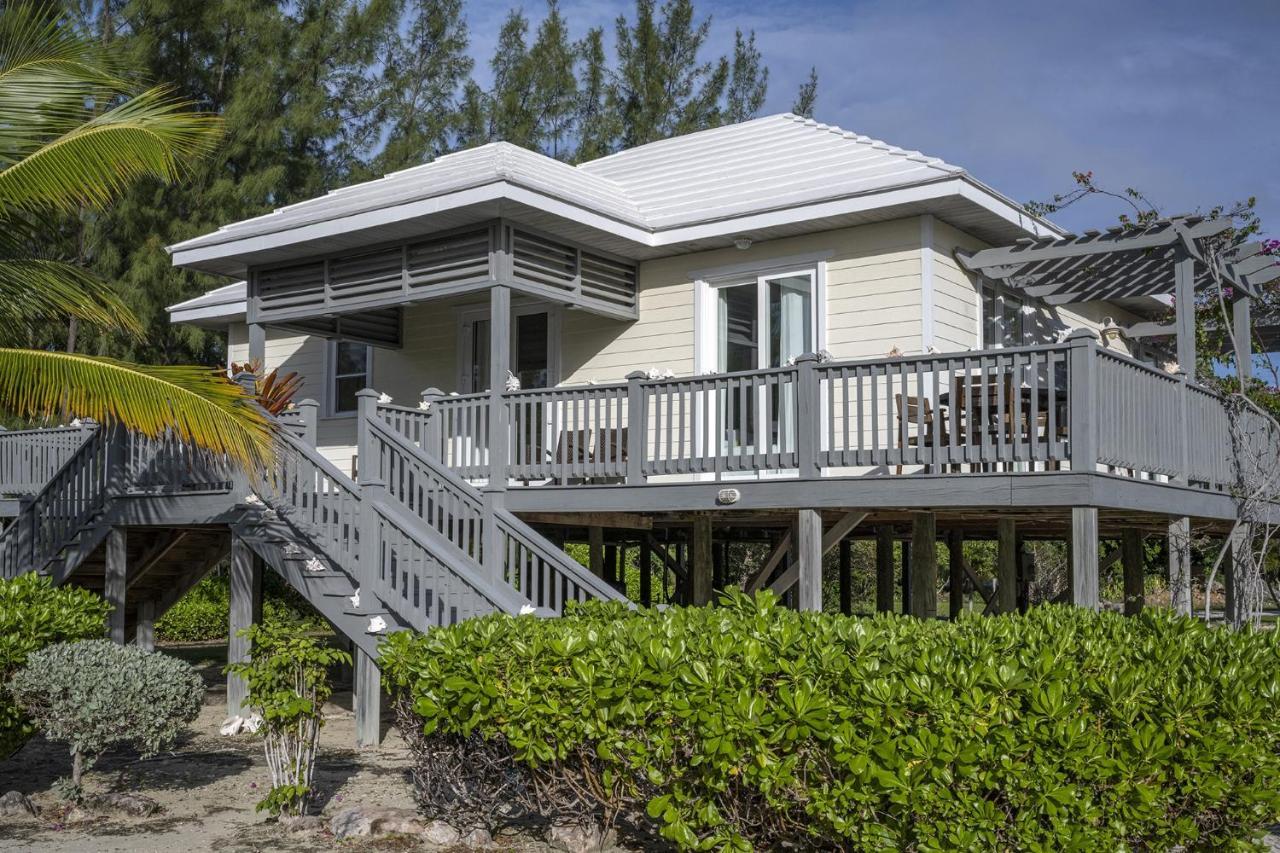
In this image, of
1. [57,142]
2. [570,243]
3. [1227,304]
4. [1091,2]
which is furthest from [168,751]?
[1091,2]

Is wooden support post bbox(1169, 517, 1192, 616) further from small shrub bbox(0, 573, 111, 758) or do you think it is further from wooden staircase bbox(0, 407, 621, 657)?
small shrub bbox(0, 573, 111, 758)

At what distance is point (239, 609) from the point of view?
42.1 feet

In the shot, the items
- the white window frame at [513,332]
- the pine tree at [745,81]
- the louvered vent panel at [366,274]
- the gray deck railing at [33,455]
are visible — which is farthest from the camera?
the pine tree at [745,81]

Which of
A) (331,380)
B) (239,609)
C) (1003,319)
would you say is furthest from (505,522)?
(331,380)

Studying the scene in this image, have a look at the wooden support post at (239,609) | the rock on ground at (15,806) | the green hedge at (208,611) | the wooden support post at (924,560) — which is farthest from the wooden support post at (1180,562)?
the green hedge at (208,611)

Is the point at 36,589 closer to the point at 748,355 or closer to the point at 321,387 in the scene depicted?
the point at 748,355

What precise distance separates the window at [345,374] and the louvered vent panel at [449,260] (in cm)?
431

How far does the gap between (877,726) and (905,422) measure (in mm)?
5065

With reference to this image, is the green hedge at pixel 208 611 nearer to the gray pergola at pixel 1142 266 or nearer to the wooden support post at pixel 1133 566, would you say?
the wooden support post at pixel 1133 566

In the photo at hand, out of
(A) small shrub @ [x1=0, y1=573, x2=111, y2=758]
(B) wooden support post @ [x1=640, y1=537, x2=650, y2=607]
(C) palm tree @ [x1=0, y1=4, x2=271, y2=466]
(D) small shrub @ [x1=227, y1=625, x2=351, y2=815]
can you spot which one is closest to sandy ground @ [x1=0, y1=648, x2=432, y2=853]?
(D) small shrub @ [x1=227, y1=625, x2=351, y2=815]

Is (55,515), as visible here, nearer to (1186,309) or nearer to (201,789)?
(201,789)

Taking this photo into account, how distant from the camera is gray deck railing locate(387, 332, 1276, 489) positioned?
9.83 m

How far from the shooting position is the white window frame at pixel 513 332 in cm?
1566

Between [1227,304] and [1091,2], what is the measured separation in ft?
47.9
